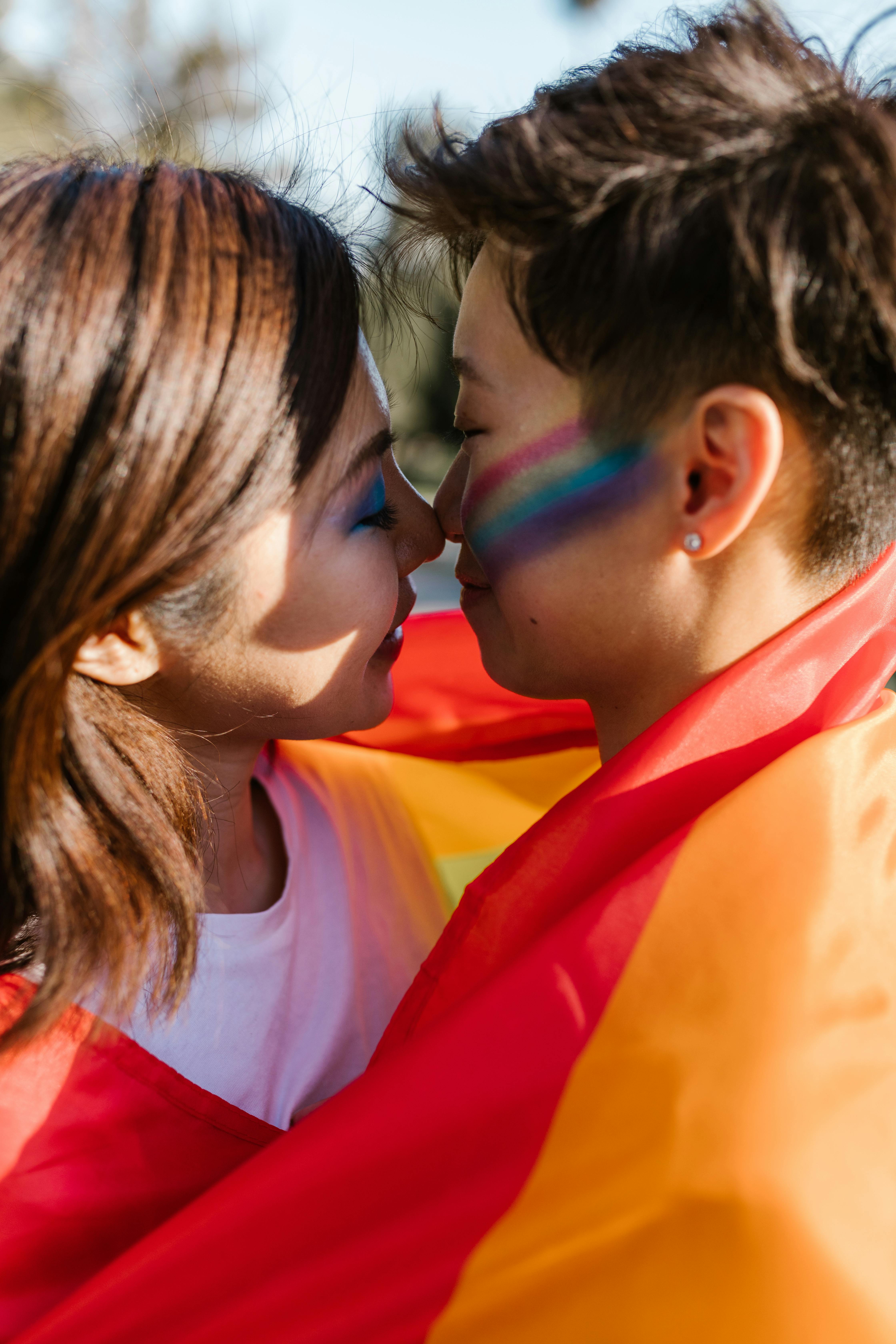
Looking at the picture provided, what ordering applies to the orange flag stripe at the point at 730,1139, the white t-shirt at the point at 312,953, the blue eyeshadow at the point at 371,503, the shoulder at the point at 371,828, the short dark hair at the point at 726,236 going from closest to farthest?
the orange flag stripe at the point at 730,1139, the short dark hair at the point at 726,236, the white t-shirt at the point at 312,953, the blue eyeshadow at the point at 371,503, the shoulder at the point at 371,828

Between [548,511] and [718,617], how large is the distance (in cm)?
26

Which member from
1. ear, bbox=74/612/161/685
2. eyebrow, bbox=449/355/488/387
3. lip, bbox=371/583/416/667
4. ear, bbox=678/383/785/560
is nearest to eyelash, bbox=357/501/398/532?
lip, bbox=371/583/416/667

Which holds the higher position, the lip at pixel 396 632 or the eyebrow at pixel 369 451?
the eyebrow at pixel 369 451

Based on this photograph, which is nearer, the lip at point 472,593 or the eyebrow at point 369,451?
the eyebrow at point 369,451

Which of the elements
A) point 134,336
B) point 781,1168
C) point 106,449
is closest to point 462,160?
point 134,336

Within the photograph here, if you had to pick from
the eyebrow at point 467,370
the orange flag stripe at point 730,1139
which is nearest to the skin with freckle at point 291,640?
the eyebrow at point 467,370

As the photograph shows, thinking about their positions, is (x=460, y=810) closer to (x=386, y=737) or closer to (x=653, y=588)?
(x=386, y=737)

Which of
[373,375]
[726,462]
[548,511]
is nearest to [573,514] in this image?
[548,511]

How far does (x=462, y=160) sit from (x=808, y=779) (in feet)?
3.06

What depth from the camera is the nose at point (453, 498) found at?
1.50 metres

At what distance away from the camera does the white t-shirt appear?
1.33m

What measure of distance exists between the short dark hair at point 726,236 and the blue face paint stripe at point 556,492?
0.13 feet

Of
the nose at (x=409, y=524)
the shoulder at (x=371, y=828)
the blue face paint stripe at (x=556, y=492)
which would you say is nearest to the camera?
the blue face paint stripe at (x=556, y=492)

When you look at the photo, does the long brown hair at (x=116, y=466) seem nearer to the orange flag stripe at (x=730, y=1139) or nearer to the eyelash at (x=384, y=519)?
the eyelash at (x=384, y=519)
